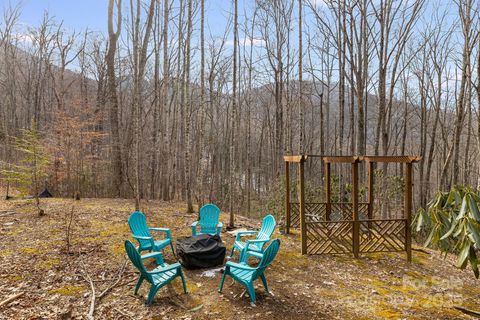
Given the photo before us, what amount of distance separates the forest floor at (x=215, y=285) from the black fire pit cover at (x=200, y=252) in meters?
0.21

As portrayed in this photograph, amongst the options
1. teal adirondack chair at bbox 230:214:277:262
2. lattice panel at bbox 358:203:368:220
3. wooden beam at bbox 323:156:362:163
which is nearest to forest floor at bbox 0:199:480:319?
teal adirondack chair at bbox 230:214:277:262

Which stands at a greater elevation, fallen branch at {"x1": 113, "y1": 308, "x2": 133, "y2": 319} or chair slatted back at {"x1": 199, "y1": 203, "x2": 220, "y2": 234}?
chair slatted back at {"x1": 199, "y1": 203, "x2": 220, "y2": 234}

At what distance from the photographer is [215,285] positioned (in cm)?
448

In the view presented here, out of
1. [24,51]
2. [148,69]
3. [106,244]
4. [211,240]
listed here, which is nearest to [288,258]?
[211,240]

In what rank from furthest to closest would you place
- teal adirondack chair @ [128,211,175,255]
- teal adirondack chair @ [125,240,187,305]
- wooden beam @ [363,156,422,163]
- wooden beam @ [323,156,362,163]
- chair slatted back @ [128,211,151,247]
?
wooden beam @ [323,156,362,163]
wooden beam @ [363,156,422,163]
chair slatted back @ [128,211,151,247]
teal adirondack chair @ [128,211,175,255]
teal adirondack chair @ [125,240,187,305]

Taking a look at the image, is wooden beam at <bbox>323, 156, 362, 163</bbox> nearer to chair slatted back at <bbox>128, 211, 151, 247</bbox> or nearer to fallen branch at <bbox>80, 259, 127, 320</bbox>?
chair slatted back at <bbox>128, 211, 151, 247</bbox>

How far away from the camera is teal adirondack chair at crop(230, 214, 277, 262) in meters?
4.97

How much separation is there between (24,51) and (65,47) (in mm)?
5739

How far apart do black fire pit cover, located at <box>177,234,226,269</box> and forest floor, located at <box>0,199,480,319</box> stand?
0.70ft

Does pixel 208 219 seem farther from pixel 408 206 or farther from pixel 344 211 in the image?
pixel 408 206

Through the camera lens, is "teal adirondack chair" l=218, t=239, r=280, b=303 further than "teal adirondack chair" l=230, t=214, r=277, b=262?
No

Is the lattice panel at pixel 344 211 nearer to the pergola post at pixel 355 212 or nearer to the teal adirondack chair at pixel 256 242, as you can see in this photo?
the pergola post at pixel 355 212

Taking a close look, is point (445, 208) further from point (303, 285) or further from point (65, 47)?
point (65, 47)

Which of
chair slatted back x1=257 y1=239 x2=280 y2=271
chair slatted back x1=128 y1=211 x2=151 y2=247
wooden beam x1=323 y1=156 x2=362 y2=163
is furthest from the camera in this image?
wooden beam x1=323 y1=156 x2=362 y2=163
